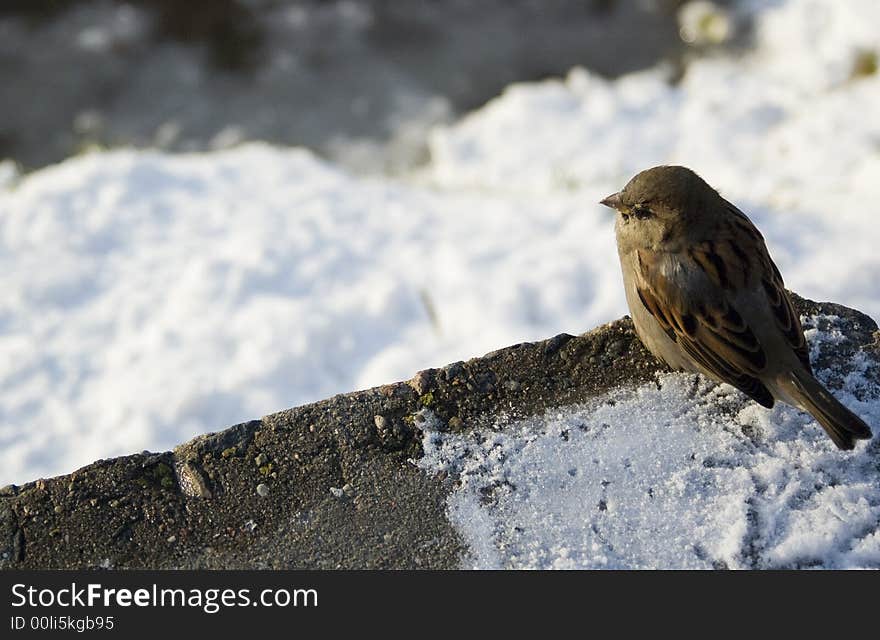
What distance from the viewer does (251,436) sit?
300 centimetres

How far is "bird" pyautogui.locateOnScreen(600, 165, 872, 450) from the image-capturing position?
9.47 ft

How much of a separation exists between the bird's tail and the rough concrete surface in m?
0.37

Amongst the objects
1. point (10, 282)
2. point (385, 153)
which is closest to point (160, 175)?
point (10, 282)

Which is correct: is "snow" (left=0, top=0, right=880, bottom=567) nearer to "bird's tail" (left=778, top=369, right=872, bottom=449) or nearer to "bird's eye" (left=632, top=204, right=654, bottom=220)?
"bird's tail" (left=778, top=369, right=872, bottom=449)

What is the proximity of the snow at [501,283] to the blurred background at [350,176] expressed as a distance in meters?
0.02

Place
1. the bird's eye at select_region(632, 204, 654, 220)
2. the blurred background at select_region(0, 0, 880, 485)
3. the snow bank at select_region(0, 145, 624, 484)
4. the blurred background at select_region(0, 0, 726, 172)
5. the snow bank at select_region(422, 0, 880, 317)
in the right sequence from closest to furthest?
the bird's eye at select_region(632, 204, 654, 220) < the snow bank at select_region(0, 145, 624, 484) < the blurred background at select_region(0, 0, 880, 485) < the snow bank at select_region(422, 0, 880, 317) < the blurred background at select_region(0, 0, 726, 172)

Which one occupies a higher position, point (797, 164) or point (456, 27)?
point (456, 27)

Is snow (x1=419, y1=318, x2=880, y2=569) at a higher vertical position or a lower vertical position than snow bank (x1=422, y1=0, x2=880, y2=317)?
lower

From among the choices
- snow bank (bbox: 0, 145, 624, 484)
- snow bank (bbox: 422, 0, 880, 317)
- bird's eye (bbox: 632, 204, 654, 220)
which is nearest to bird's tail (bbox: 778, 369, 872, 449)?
bird's eye (bbox: 632, 204, 654, 220)

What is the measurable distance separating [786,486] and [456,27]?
17.4ft

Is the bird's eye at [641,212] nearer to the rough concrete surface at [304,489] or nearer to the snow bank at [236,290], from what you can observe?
the rough concrete surface at [304,489]

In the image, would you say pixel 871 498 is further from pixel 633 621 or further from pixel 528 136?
pixel 528 136

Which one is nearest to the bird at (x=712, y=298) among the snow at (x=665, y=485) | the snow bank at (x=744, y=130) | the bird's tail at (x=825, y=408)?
the bird's tail at (x=825, y=408)

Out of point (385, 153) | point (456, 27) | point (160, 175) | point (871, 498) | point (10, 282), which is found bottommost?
point (871, 498)
